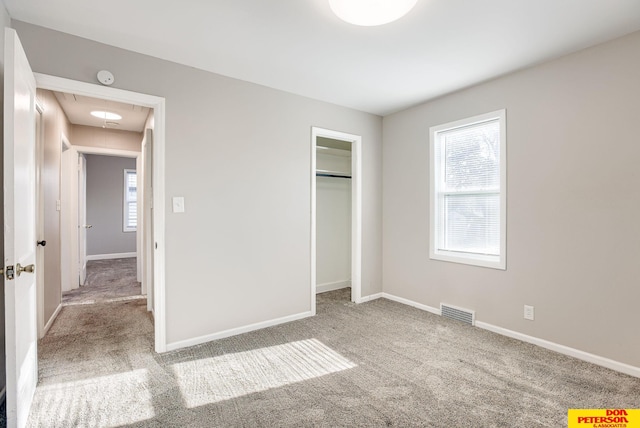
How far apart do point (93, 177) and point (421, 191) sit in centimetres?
783

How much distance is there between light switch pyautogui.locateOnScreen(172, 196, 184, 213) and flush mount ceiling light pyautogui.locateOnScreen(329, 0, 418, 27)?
1.99 m

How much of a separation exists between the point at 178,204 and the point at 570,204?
3.43 meters

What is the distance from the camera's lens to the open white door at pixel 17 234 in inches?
62.7

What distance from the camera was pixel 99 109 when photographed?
4055 millimetres

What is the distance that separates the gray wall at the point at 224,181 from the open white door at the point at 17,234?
734mm

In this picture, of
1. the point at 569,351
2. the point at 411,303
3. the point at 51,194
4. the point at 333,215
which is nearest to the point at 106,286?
the point at 51,194

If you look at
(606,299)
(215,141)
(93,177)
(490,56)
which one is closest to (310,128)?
(215,141)

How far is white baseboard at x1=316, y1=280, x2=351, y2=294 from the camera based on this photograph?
4766 mm

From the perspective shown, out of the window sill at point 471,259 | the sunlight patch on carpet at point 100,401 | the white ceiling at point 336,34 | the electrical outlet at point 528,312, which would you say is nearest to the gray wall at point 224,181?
the white ceiling at point 336,34

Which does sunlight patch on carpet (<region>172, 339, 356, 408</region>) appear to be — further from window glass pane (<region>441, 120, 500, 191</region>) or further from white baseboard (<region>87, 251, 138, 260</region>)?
white baseboard (<region>87, 251, 138, 260</region>)

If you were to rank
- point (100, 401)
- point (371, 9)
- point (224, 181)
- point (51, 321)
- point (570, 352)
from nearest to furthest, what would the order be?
point (371, 9)
point (100, 401)
point (570, 352)
point (224, 181)
point (51, 321)

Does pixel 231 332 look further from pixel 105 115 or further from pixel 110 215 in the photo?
pixel 110 215

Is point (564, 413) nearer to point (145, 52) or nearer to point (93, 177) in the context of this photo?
point (145, 52)

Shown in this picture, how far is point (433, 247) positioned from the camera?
12.4 ft
